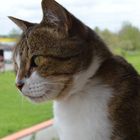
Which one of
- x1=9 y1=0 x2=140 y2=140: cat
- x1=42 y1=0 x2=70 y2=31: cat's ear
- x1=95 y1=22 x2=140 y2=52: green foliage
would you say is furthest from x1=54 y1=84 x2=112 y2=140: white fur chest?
x1=95 y1=22 x2=140 y2=52: green foliage

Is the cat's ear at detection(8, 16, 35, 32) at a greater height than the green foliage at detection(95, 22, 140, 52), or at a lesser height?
greater

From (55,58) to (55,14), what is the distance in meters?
0.09

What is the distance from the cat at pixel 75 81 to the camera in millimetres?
781

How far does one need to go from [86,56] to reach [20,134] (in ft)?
2.39

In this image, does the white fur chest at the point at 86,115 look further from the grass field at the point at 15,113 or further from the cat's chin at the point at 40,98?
the grass field at the point at 15,113

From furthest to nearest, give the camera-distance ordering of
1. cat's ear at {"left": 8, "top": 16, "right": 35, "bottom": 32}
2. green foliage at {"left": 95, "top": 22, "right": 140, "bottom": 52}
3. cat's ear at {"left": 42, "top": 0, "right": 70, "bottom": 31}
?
1. green foliage at {"left": 95, "top": 22, "right": 140, "bottom": 52}
2. cat's ear at {"left": 8, "top": 16, "right": 35, "bottom": 32}
3. cat's ear at {"left": 42, "top": 0, "right": 70, "bottom": 31}

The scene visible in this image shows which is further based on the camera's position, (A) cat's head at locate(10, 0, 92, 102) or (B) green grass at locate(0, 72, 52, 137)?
(B) green grass at locate(0, 72, 52, 137)

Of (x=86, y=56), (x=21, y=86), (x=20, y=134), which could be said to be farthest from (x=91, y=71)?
(x=20, y=134)

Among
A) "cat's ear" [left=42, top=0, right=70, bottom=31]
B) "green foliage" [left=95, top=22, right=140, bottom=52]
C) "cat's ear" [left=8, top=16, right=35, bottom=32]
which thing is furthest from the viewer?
"green foliage" [left=95, top=22, right=140, bottom=52]

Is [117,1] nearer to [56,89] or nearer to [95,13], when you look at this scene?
[95,13]

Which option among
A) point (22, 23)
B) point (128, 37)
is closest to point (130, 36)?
point (128, 37)

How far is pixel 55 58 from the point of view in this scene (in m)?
0.78

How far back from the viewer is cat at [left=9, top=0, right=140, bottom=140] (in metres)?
0.78

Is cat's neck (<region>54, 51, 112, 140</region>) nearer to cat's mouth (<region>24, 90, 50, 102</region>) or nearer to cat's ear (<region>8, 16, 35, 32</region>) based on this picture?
cat's mouth (<region>24, 90, 50, 102</region>)
